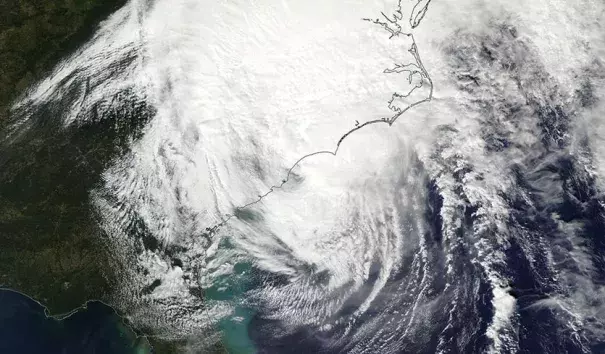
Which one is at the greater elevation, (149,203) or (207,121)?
(207,121)

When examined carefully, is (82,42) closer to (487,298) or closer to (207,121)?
(207,121)

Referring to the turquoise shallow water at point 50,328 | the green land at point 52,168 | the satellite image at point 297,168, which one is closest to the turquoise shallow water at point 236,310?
the satellite image at point 297,168

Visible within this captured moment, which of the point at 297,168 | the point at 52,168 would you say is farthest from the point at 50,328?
the point at 297,168

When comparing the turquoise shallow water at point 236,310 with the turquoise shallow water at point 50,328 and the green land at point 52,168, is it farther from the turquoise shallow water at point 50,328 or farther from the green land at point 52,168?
the turquoise shallow water at point 50,328

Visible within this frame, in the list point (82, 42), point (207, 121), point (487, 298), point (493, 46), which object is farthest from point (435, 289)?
point (82, 42)

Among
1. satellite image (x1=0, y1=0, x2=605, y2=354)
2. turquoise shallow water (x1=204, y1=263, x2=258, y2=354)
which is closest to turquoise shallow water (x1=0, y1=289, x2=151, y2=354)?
satellite image (x1=0, y1=0, x2=605, y2=354)

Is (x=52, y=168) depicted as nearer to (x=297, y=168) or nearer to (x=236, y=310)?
(x=236, y=310)

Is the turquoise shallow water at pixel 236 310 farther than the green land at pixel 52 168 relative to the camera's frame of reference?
Yes
